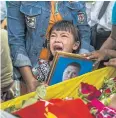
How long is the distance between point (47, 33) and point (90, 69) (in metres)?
0.36

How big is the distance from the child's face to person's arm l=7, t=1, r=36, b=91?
0.18m

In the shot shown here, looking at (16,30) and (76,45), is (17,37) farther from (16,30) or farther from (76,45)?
(76,45)

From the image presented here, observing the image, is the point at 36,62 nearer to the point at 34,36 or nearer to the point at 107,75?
the point at 34,36

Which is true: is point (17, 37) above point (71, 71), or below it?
above

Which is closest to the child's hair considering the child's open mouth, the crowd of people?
the crowd of people

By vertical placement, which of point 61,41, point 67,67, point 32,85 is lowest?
point 32,85

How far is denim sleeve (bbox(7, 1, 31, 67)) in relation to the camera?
85.6 inches

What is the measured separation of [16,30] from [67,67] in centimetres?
41

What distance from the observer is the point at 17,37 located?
2.19 m

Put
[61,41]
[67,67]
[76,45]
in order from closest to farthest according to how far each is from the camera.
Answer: [67,67], [61,41], [76,45]

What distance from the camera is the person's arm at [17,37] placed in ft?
7.03

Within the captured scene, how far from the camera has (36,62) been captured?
2189mm

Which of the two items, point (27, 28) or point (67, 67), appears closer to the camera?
point (67, 67)

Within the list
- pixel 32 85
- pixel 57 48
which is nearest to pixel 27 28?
pixel 57 48
